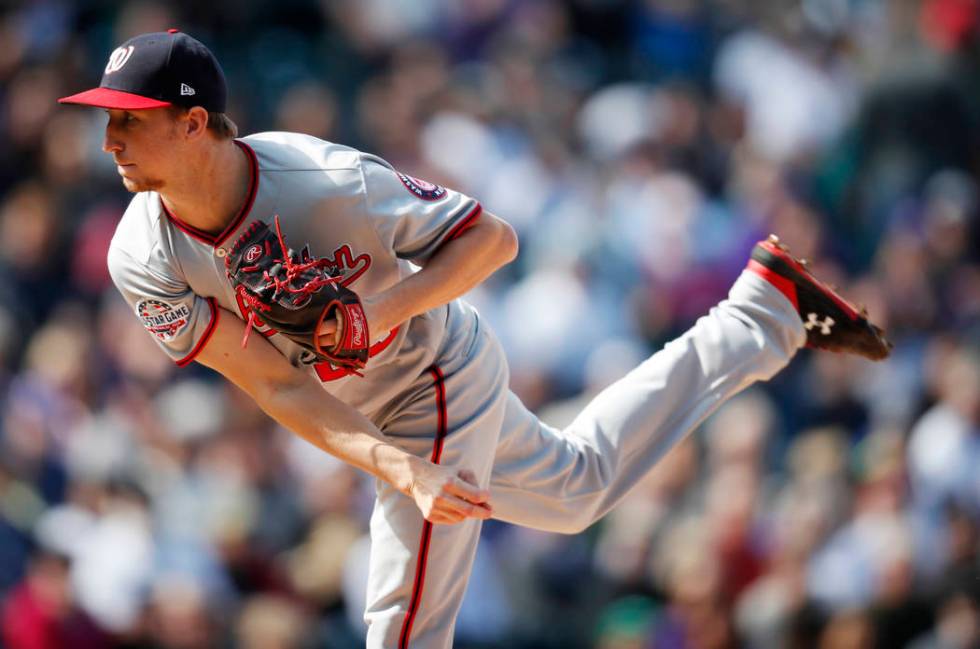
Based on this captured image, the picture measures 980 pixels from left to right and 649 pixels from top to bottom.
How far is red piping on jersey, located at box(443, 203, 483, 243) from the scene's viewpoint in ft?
14.0

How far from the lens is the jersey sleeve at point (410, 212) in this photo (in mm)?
4180

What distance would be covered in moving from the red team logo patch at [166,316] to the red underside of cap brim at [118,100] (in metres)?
0.57

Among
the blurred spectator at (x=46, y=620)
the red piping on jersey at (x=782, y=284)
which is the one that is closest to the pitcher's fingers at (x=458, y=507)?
the red piping on jersey at (x=782, y=284)

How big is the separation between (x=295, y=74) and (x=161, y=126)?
6.37 meters

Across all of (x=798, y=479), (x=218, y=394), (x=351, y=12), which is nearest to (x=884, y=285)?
(x=798, y=479)

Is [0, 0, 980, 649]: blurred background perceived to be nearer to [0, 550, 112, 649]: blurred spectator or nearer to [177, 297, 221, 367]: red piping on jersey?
[0, 550, 112, 649]: blurred spectator

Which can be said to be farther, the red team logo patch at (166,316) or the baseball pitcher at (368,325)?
the red team logo patch at (166,316)

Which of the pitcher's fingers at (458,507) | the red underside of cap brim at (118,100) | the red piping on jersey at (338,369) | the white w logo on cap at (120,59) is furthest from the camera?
the red piping on jersey at (338,369)

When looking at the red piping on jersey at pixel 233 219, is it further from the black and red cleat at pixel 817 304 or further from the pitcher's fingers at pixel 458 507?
the black and red cleat at pixel 817 304

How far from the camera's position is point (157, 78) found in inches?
152

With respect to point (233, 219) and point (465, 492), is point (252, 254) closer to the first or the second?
point (233, 219)

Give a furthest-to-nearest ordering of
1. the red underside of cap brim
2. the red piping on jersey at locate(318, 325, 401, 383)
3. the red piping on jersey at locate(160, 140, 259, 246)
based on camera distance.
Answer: the red piping on jersey at locate(318, 325, 401, 383) < the red piping on jersey at locate(160, 140, 259, 246) < the red underside of cap brim

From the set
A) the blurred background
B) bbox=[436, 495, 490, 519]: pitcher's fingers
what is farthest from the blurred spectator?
bbox=[436, 495, 490, 519]: pitcher's fingers

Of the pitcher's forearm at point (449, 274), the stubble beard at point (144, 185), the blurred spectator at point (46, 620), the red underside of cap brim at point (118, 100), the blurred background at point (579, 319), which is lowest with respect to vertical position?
the blurred spectator at point (46, 620)
